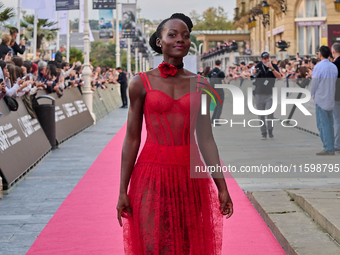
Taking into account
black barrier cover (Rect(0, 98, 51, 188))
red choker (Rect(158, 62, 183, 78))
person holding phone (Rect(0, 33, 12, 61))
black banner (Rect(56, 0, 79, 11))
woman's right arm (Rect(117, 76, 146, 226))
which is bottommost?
black barrier cover (Rect(0, 98, 51, 188))

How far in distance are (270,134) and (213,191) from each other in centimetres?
1071

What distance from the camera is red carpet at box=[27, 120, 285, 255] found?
510cm

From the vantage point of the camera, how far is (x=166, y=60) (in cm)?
316

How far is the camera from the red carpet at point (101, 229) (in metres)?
5.10

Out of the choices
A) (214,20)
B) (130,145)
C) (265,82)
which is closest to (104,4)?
(265,82)

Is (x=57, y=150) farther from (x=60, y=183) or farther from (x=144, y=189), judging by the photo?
(x=144, y=189)

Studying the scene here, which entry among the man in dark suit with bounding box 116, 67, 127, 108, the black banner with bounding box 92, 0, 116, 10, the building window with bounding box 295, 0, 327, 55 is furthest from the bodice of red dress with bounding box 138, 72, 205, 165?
the building window with bounding box 295, 0, 327, 55

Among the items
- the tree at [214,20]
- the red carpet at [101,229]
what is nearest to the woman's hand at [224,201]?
the red carpet at [101,229]

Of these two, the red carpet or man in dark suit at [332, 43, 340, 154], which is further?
man in dark suit at [332, 43, 340, 154]

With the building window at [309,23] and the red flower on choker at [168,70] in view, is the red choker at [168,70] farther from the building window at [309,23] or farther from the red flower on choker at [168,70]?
the building window at [309,23]

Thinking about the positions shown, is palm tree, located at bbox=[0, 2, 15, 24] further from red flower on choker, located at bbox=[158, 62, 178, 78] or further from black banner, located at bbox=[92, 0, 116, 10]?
red flower on choker, located at bbox=[158, 62, 178, 78]

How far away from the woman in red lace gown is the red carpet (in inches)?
75.8

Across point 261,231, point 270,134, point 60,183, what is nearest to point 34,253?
point 261,231

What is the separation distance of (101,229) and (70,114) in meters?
10.1
